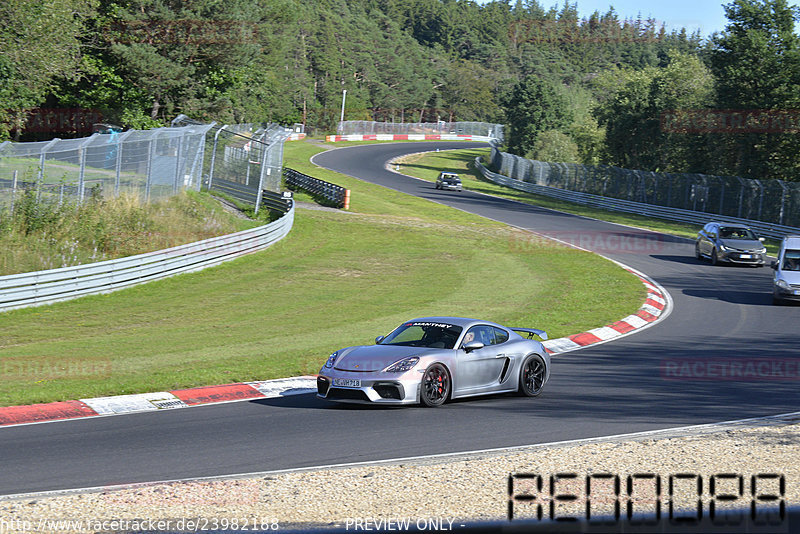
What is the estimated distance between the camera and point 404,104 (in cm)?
15962

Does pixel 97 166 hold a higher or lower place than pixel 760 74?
lower

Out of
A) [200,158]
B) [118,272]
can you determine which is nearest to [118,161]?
[118,272]

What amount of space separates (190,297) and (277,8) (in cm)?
6638

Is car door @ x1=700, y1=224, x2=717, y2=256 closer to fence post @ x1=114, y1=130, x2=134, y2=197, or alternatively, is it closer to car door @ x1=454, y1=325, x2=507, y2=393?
fence post @ x1=114, y1=130, x2=134, y2=197

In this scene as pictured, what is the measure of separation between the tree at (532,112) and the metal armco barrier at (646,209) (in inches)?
897

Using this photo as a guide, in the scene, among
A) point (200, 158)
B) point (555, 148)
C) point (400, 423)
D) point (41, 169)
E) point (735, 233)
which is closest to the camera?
point (400, 423)

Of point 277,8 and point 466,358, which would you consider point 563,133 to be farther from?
point 466,358

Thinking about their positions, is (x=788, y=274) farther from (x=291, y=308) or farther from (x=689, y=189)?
(x=689, y=189)

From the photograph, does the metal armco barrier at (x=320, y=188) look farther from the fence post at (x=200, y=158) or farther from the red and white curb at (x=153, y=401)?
the red and white curb at (x=153, y=401)

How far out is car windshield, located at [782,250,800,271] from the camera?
76.8 ft

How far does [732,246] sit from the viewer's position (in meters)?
31.1

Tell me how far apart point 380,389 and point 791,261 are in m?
16.4

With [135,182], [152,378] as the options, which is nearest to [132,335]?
[152,378]

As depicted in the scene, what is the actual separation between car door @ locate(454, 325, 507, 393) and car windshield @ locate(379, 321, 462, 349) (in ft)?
0.69
